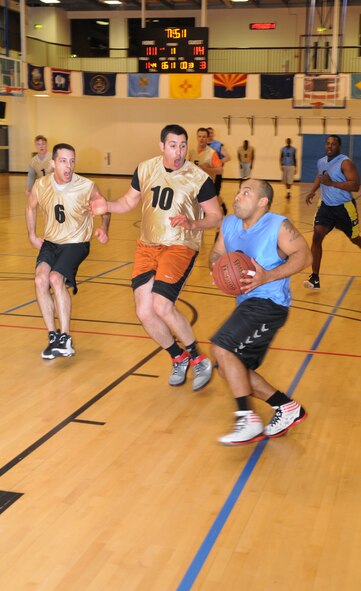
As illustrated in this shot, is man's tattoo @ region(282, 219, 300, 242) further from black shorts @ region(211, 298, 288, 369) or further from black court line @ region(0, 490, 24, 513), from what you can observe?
black court line @ region(0, 490, 24, 513)

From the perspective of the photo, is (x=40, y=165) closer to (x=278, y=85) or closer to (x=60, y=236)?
(x=60, y=236)

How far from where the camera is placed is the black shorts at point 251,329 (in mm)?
4293

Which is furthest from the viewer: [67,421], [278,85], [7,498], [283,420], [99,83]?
[99,83]

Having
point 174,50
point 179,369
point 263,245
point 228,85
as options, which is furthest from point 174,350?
point 228,85

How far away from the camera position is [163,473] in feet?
13.1

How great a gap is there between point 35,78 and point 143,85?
3672mm

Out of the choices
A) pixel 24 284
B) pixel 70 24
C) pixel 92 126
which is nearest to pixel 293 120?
Result: pixel 92 126

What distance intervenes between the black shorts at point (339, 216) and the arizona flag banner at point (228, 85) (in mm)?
17552

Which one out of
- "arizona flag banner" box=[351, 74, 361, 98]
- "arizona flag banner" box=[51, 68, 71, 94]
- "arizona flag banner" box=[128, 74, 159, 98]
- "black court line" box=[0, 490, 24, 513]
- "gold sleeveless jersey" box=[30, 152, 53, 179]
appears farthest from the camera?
"arizona flag banner" box=[51, 68, 71, 94]

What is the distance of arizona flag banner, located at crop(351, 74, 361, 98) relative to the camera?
24594mm

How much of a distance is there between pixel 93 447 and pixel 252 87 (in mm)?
23369

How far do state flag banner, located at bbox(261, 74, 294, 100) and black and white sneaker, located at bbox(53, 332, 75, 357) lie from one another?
824 inches

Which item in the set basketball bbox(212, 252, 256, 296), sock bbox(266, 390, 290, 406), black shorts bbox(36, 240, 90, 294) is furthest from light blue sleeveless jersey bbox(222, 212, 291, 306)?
black shorts bbox(36, 240, 90, 294)

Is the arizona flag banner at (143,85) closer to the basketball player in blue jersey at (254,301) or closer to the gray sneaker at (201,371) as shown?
the gray sneaker at (201,371)
